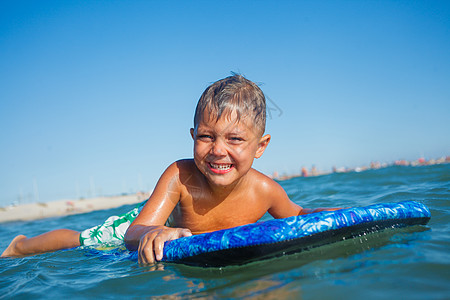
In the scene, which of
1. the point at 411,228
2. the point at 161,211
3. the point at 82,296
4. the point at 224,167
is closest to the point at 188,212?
the point at 161,211

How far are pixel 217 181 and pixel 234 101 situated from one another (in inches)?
27.0

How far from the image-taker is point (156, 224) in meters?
2.80

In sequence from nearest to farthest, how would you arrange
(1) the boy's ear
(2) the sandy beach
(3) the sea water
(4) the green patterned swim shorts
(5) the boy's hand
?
(3) the sea water → (5) the boy's hand → (1) the boy's ear → (4) the green patterned swim shorts → (2) the sandy beach

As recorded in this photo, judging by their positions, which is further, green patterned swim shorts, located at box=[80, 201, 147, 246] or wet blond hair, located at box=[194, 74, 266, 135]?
green patterned swim shorts, located at box=[80, 201, 147, 246]

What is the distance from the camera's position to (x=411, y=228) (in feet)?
9.05

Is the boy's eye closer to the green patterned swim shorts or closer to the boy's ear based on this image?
the boy's ear

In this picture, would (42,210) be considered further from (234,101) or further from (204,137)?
(234,101)

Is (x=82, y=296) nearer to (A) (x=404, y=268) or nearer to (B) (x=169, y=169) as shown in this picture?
(B) (x=169, y=169)

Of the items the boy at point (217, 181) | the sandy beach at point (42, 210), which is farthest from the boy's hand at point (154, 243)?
the sandy beach at point (42, 210)

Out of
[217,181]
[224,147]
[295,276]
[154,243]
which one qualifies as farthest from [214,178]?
[295,276]

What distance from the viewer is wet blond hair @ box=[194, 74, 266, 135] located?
275 cm

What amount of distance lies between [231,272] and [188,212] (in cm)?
123

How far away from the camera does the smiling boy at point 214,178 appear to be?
2715 millimetres

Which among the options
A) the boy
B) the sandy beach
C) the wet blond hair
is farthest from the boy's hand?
the sandy beach
